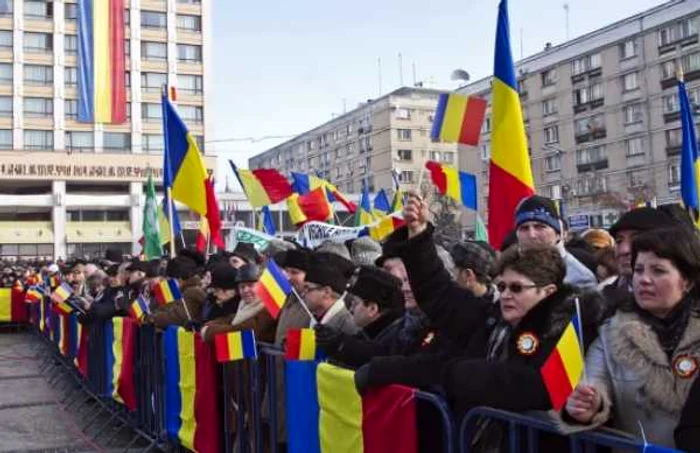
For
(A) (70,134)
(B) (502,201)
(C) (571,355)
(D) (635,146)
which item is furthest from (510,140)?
(A) (70,134)

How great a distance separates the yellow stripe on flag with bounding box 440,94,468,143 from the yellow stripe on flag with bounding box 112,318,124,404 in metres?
3.74

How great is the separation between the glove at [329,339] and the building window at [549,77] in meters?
58.8

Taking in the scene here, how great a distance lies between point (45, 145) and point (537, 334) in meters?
61.6

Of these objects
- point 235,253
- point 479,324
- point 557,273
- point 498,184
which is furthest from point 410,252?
point 235,253

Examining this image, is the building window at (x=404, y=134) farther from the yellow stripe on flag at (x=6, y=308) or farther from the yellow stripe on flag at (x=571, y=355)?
the yellow stripe on flag at (x=571, y=355)

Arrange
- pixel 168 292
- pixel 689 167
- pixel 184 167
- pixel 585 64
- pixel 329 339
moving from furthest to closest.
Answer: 1. pixel 585 64
2. pixel 184 167
3. pixel 689 167
4. pixel 168 292
5. pixel 329 339

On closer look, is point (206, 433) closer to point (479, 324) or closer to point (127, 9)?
point (479, 324)

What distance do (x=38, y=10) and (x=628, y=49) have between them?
136 feet

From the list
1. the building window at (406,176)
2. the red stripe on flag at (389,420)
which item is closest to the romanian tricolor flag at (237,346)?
the red stripe on flag at (389,420)

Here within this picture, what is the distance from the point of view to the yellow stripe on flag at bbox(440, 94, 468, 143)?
822cm

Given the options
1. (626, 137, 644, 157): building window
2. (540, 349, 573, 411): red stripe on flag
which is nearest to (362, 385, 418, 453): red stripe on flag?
(540, 349, 573, 411): red stripe on flag

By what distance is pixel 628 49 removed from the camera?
53812mm

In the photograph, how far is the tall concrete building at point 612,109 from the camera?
4981 cm

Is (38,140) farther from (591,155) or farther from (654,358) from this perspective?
(654,358)
